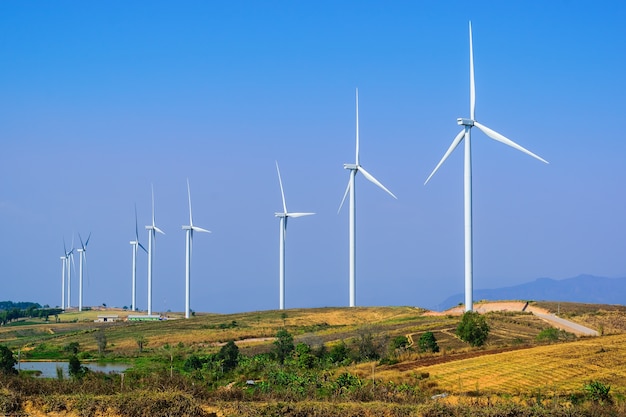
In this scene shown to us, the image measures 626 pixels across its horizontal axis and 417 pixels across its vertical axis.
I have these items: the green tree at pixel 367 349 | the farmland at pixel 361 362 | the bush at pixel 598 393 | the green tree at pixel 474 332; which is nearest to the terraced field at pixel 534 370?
the farmland at pixel 361 362

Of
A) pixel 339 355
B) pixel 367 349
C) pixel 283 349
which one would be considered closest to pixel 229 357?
pixel 283 349

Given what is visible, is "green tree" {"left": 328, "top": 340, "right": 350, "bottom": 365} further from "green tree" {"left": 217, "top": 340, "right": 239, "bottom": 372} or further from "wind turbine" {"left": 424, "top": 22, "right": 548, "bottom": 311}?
→ "wind turbine" {"left": 424, "top": 22, "right": 548, "bottom": 311}

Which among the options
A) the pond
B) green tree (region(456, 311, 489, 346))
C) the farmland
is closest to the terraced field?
the farmland

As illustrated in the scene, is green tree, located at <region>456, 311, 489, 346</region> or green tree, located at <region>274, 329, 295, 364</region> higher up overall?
green tree, located at <region>456, 311, 489, 346</region>

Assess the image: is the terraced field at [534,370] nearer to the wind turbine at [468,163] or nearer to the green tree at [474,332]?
the green tree at [474,332]

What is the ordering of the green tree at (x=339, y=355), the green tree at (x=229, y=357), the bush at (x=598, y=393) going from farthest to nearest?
the green tree at (x=339, y=355) < the green tree at (x=229, y=357) < the bush at (x=598, y=393)

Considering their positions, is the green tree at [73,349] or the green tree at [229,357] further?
the green tree at [73,349]

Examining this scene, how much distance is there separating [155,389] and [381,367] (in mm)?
23785

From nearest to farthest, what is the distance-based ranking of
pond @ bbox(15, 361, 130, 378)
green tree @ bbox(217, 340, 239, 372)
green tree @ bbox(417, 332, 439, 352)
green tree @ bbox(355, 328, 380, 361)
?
1. green tree @ bbox(217, 340, 239, 372)
2. green tree @ bbox(355, 328, 380, 361)
3. green tree @ bbox(417, 332, 439, 352)
4. pond @ bbox(15, 361, 130, 378)

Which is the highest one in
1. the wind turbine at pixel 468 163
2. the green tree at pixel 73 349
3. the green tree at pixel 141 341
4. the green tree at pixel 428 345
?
the wind turbine at pixel 468 163

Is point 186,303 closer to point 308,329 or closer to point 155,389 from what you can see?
point 308,329

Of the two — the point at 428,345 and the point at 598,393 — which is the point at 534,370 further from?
the point at 428,345

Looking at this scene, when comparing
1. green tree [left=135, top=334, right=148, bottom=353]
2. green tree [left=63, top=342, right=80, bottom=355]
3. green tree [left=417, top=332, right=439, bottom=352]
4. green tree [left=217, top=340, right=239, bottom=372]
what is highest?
green tree [left=417, top=332, right=439, bottom=352]

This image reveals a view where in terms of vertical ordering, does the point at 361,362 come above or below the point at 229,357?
below
